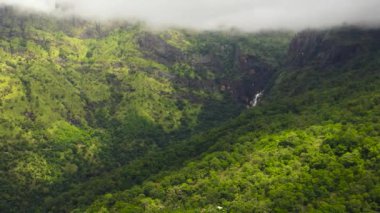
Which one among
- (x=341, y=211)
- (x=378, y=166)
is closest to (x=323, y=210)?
(x=341, y=211)

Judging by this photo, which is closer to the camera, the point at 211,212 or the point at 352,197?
the point at 352,197

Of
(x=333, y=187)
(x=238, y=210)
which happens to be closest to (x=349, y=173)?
(x=333, y=187)

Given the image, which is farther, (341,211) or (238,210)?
(238,210)

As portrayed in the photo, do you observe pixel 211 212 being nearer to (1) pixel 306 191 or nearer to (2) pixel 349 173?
(1) pixel 306 191

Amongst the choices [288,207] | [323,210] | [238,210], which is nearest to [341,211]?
[323,210]

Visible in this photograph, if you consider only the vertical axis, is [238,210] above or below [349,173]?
below

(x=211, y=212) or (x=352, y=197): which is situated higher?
(x=352, y=197)

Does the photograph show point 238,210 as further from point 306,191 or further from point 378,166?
point 378,166
